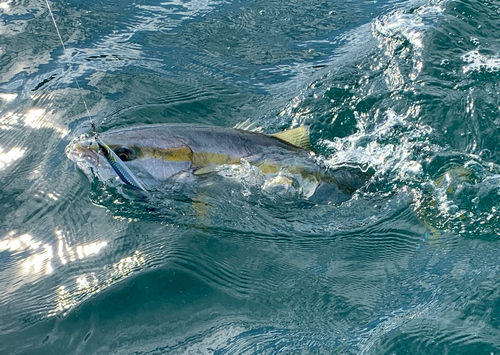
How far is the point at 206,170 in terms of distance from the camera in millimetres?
3998

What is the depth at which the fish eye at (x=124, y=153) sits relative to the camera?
12.7 ft

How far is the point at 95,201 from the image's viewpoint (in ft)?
13.5

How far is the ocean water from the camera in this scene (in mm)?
3186

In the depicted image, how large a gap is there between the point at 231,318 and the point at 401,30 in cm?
413

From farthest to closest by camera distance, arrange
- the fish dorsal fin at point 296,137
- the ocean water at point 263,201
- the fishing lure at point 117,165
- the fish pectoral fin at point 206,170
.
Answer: the fish dorsal fin at point 296,137
the fish pectoral fin at point 206,170
the fishing lure at point 117,165
the ocean water at point 263,201

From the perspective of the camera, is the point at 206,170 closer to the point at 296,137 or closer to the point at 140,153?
the point at 140,153

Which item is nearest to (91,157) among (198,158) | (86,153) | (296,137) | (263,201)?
(86,153)

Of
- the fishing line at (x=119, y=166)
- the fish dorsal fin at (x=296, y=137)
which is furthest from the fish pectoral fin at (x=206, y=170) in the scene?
the fish dorsal fin at (x=296, y=137)

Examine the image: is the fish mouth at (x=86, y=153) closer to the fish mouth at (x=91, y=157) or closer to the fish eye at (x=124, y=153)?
the fish mouth at (x=91, y=157)

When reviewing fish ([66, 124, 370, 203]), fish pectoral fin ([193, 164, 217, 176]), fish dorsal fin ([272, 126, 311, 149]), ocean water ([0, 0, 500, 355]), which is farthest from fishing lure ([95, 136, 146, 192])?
fish dorsal fin ([272, 126, 311, 149])

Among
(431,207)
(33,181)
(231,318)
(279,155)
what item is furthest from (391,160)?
(33,181)

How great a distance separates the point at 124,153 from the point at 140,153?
0.35 feet

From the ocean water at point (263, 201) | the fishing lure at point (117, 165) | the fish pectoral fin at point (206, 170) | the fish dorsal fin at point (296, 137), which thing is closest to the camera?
the ocean water at point (263, 201)

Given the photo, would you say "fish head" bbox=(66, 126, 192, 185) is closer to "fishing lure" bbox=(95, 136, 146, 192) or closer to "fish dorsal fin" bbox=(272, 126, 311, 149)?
"fishing lure" bbox=(95, 136, 146, 192)
